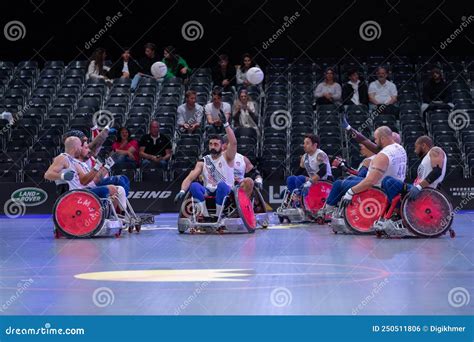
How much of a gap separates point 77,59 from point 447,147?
9355 mm

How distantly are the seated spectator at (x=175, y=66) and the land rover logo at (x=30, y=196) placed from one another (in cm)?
410

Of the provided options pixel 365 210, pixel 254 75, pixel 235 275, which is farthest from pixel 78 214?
pixel 254 75

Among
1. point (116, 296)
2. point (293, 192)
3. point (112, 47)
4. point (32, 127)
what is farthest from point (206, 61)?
point (116, 296)

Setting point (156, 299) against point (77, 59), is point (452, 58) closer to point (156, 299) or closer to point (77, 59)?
point (77, 59)

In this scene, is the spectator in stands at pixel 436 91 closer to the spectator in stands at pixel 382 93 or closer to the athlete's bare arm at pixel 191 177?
the spectator in stands at pixel 382 93

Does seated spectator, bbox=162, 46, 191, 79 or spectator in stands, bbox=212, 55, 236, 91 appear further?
seated spectator, bbox=162, 46, 191, 79

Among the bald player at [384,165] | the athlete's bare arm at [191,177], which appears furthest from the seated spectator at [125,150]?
the bald player at [384,165]

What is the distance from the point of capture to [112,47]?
909 inches

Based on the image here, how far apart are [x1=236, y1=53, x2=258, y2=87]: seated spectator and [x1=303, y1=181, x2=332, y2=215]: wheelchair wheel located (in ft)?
17.0

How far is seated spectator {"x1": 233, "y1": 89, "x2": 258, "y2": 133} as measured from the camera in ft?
62.9

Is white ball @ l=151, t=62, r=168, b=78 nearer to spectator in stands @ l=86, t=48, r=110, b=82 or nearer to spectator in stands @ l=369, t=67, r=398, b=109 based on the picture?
spectator in stands @ l=86, t=48, r=110, b=82

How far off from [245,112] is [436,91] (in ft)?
13.0

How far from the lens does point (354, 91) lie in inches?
796


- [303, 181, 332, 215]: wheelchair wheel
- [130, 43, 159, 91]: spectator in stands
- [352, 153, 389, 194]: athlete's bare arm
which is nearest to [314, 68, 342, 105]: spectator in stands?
[130, 43, 159, 91]: spectator in stands
